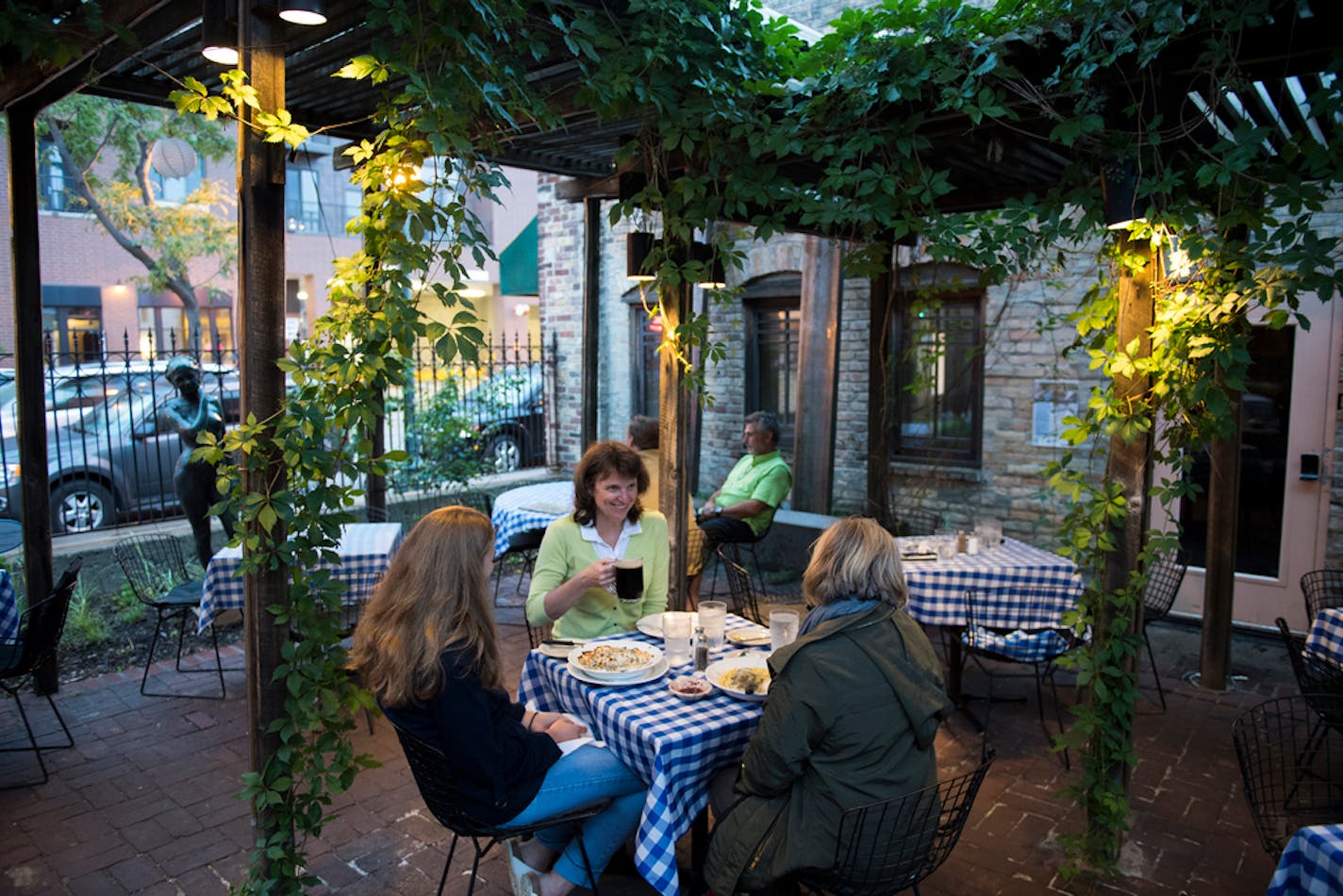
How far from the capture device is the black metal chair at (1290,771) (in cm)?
284

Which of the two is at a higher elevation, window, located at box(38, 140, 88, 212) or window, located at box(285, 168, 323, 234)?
window, located at box(285, 168, 323, 234)

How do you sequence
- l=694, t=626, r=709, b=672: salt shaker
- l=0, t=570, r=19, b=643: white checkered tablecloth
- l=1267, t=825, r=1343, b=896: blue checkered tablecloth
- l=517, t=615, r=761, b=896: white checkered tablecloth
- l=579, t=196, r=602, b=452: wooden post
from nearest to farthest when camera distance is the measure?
l=1267, t=825, r=1343, b=896: blue checkered tablecloth → l=517, t=615, r=761, b=896: white checkered tablecloth → l=694, t=626, r=709, b=672: salt shaker → l=0, t=570, r=19, b=643: white checkered tablecloth → l=579, t=196, r=602, b=452: wooden post

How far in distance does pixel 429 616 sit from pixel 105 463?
742 cm

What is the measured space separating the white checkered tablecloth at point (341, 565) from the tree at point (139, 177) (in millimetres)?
7089

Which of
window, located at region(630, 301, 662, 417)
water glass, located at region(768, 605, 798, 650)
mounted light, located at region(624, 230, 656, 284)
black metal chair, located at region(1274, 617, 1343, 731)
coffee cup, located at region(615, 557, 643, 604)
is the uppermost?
mounted light, located at region(624, 230, 656, 284)

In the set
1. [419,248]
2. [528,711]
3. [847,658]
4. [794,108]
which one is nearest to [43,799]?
[528,711]

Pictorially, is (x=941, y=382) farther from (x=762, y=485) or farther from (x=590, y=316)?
(x=590, y=316)

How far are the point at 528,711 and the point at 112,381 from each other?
7911 mm

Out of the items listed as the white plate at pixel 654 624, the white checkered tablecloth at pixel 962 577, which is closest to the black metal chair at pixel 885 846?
the white plate at pixel 654 624

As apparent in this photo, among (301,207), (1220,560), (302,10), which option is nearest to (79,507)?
(302,10)

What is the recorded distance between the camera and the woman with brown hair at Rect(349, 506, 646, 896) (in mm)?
2580

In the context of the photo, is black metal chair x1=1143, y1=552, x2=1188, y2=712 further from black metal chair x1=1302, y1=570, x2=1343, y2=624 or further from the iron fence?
the iron fence

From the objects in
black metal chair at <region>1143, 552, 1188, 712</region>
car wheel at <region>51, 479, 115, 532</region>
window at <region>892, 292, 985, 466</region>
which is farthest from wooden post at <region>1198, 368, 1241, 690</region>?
car wheel at <region>51, 479, 115, 532</region>

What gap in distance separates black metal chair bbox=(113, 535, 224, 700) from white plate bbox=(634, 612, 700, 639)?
2.82 m
